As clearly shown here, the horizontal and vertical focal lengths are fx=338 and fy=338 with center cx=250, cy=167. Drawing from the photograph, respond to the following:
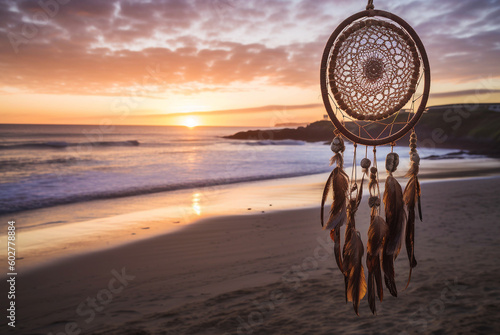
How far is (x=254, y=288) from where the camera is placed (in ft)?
16.7

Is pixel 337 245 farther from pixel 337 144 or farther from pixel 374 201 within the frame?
pixel 337 144

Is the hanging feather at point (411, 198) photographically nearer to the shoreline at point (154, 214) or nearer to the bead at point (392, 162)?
the bead at point (392, 162)

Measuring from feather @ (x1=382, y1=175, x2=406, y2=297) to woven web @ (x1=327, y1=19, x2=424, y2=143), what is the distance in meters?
0.45

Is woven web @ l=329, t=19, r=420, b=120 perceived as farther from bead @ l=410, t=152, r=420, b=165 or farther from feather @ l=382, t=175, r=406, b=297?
feather @ l=382, t=175, r=406, b=297

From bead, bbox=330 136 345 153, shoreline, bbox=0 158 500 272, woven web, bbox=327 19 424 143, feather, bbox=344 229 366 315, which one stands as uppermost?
woven web, bbox=327 19 424 143

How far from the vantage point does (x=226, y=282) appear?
5484 millimetres

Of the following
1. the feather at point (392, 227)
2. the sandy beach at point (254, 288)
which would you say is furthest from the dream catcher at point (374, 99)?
the sandy beach at point (254, 288)

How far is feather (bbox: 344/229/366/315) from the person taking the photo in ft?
7.96

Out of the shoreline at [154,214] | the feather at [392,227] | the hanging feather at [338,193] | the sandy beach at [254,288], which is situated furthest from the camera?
the shoreline at [154,214]

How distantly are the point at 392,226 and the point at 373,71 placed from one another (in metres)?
1.10

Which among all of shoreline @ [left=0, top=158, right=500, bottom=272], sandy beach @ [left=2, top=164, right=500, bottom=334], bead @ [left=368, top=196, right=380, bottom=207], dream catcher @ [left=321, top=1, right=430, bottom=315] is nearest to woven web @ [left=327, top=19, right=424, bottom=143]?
dream catcher @ [left=321, top=1, right=430, bottom=315]

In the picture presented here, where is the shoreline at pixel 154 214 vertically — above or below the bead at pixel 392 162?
below

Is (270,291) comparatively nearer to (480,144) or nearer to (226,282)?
(226,282)

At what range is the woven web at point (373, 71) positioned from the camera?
2.31 meters
